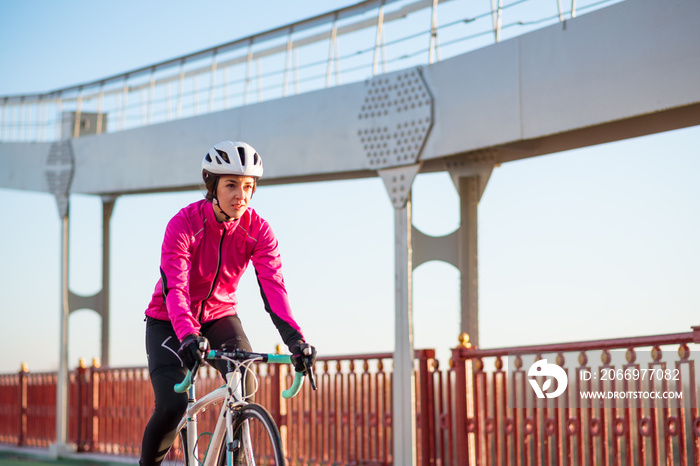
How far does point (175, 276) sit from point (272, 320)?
54 cm

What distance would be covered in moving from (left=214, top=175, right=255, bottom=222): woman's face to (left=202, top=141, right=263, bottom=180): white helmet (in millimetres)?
58

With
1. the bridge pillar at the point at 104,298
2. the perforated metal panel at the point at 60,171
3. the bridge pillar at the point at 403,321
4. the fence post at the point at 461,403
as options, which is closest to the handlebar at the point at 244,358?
the fence post at the point at 461,403

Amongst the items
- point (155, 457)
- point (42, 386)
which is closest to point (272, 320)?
point (155, 457)

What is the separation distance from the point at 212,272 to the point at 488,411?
473 cm

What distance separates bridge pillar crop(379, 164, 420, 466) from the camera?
10.3 m

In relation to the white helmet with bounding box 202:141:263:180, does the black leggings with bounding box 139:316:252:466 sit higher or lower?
lower

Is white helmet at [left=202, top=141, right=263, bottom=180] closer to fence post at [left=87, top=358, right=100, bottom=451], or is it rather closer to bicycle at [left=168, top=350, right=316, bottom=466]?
bicycle at [left=168, top=350, right=316, bottom=466]

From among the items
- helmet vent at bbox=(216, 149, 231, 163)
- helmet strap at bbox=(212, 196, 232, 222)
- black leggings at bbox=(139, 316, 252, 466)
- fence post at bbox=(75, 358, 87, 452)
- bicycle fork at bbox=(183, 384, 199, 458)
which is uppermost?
helmet vent at bbox=(216, 149, 231, 163)

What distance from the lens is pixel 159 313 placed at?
15.6 ft

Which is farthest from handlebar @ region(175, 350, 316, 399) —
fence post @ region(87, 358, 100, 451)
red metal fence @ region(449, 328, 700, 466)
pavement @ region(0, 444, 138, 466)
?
fence post @ region(87, 358, 100, 451)

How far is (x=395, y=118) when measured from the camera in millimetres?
11234

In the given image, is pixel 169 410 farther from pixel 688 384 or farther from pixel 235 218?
pixel 688 384

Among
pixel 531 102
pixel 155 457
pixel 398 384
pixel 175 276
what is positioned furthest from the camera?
pixel 398 384

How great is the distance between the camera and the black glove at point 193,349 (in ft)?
12.8
